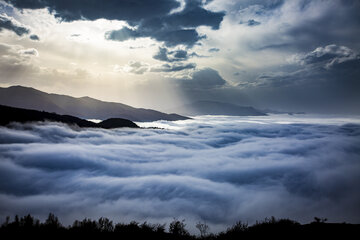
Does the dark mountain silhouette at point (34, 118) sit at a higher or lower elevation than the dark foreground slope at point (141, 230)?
higher

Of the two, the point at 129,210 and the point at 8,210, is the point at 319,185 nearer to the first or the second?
the point at 129,210

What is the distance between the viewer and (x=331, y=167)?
4131 inches

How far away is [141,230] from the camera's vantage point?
12.8m

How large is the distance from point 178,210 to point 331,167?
9508cm

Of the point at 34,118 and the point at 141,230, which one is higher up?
the point at 34,118

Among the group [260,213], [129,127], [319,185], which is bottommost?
[260,213]

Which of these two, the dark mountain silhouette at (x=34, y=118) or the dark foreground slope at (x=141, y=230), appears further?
the dark mountain silhouette at (x=34, y=118)

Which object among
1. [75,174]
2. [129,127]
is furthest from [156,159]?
[129,127]

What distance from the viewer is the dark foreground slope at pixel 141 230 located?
10953 mm

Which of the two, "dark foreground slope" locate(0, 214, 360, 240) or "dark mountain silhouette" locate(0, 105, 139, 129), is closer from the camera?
"dark foreground slope" locate(0, 214, 360, 240)

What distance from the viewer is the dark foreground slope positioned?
10953 mm

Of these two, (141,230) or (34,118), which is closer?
(141,230)

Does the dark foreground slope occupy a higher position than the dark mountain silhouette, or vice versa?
the dark mountain silhouette

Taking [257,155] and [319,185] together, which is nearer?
[319,185]
